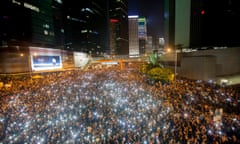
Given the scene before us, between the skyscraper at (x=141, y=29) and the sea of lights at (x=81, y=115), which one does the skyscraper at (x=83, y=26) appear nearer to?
the skyscraper at (x=141, y=29)

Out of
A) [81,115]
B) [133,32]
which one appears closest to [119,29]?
[133,32]

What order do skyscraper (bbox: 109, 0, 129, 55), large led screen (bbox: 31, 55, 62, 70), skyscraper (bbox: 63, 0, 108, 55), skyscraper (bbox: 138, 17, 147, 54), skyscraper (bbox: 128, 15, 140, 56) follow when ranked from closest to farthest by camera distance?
large led screen (bbox: 31, 55, 62, 70)
skyscraper (bbox: 63, 0, 108, 55)
skyscraper (bbox: 109, 0, 129, 55)
skyscraper (bbox: 128, 15, 140, 56)
skyscraper (bbox: 138, 17, 147, 54)

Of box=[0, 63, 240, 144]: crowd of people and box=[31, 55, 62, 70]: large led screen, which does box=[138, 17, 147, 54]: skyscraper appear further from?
box=[0, 63, 240, 144]: crowd of people

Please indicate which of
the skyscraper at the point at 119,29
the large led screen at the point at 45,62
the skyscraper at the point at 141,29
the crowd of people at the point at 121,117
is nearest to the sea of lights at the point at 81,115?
the crowd of people at the point at 121,117

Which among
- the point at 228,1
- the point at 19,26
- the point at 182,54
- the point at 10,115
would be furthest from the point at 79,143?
the point at 19,26

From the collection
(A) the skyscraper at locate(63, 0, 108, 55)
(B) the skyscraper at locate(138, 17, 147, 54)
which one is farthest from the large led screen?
(B) the skyscraper at locate(138, 17, 147, 54)
